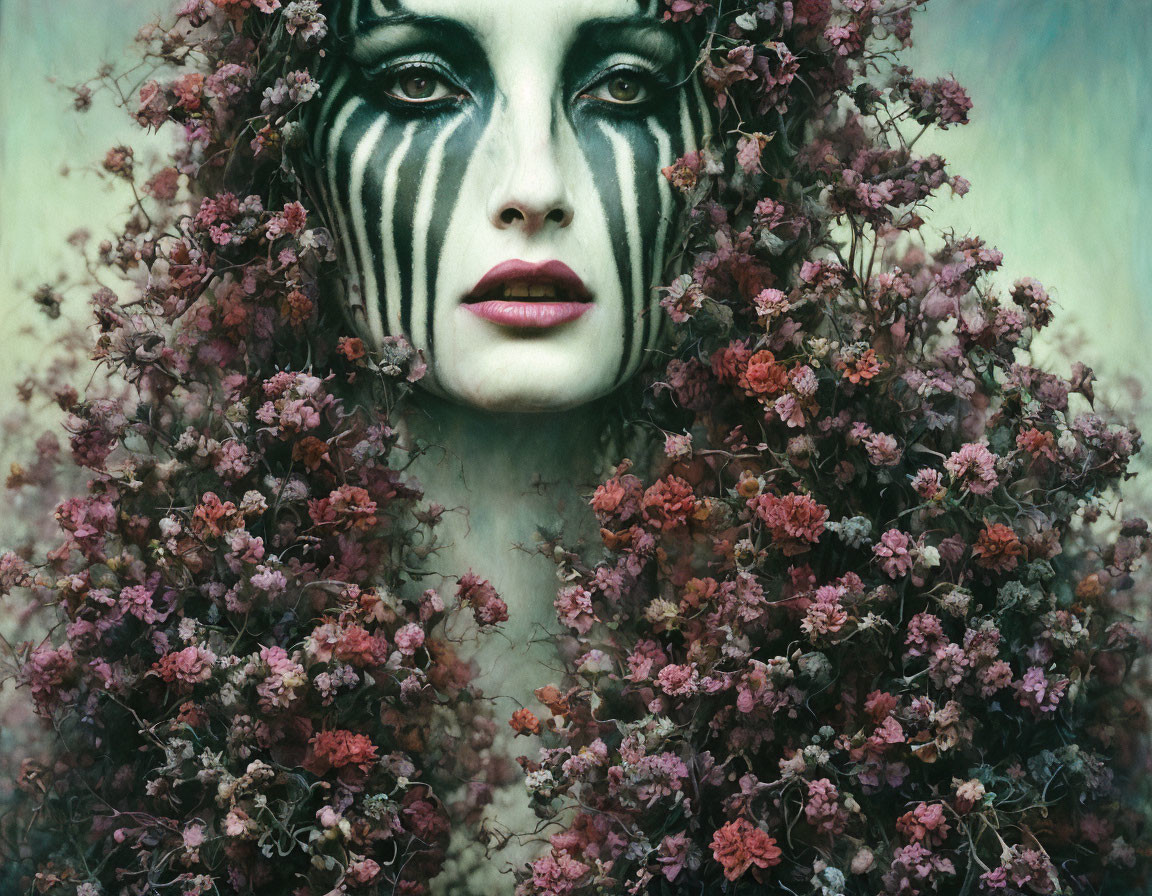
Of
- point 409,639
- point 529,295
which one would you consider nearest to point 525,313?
point 529,295

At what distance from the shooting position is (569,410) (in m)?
3.16

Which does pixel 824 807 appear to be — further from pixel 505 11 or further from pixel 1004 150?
pixel 505 11

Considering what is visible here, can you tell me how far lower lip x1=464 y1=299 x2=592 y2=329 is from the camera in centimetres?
296

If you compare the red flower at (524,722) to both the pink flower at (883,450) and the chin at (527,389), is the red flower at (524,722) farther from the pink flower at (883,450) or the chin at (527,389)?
the pink flower at (883,450)

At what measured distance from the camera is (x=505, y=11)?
9.57ft

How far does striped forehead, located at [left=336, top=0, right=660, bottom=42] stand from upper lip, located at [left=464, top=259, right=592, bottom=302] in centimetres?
43

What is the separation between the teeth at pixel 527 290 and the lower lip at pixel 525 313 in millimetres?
18

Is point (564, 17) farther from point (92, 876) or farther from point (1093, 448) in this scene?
point (92, 876)

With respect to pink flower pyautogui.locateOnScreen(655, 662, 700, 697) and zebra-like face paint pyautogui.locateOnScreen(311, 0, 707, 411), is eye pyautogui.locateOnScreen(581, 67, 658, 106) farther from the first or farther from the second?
pink flower pyautogui.locateOnScreen(655, 662, 700, 697)

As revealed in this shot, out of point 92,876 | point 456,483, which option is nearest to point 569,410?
point 456,483

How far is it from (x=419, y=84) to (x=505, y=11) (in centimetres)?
22

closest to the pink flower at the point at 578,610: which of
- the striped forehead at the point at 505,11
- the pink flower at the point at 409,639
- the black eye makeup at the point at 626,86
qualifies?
the pink flower at the point at 409,639

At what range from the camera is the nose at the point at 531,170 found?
114 inches

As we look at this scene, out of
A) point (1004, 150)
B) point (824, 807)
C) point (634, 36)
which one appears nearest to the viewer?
point (824, 807)
